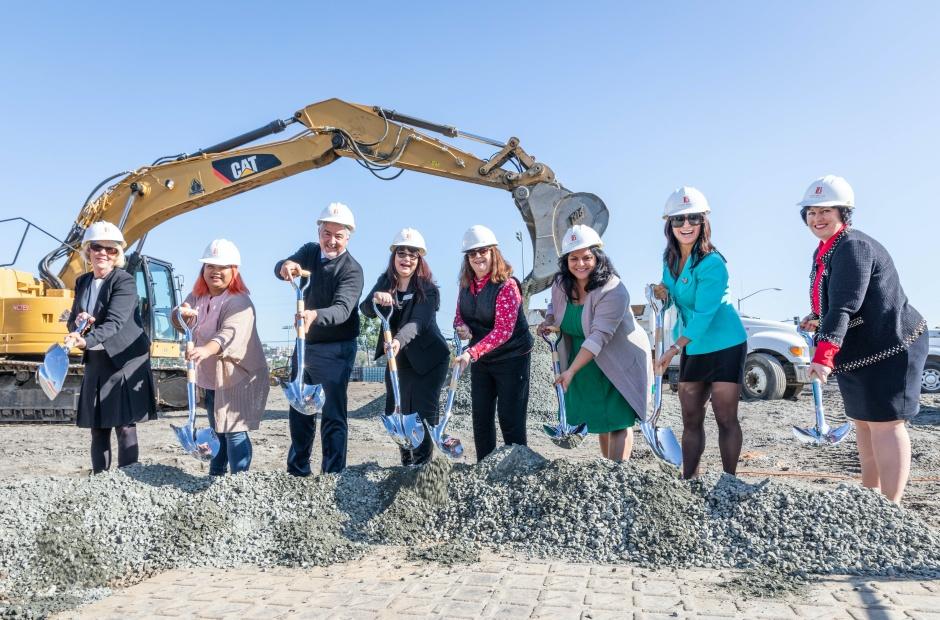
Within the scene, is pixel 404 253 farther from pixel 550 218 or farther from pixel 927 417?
pixel 927 417

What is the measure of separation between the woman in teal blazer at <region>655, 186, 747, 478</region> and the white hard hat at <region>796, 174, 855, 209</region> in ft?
1.82

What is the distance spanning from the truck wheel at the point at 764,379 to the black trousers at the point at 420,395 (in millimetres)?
8194

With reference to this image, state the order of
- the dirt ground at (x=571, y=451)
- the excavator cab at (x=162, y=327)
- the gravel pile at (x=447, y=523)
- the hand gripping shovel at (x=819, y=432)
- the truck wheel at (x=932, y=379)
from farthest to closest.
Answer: the truck wheel at (x=932, y=379)
the excavator cab at (x=162, y=327)
the dirt ground at (x=571, y=451)
the hand gripping shovel at (x=819, y=432)
the gravel pile at (x=447, y=523)

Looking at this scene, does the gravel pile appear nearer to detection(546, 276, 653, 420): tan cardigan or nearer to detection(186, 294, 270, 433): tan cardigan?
detection(186, 294, 270, 433): tan cardigan

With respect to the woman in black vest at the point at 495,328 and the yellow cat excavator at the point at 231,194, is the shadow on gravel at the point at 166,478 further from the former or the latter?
the yellow cat excavator at the point at 231,194

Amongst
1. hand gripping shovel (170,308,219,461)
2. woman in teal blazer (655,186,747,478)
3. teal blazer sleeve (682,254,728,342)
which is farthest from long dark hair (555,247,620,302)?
hand gripping shovel (170,308,219,461)

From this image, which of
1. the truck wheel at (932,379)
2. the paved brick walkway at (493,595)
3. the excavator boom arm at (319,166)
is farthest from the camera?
the truck wheel at (932,379)

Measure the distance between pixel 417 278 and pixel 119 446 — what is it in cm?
200

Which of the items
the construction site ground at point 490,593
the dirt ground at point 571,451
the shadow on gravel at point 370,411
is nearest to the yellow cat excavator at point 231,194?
the dirt ground at point 571,451

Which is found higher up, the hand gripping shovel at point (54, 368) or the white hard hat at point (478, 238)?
the white hard hat at point (478, 238)

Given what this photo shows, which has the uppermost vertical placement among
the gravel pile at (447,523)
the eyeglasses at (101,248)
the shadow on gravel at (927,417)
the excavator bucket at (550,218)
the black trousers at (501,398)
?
the excavator bucket at (550,218)

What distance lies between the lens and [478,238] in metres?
4.05

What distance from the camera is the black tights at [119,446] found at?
4098 millimetres

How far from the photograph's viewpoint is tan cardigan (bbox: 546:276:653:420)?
12.5ft
